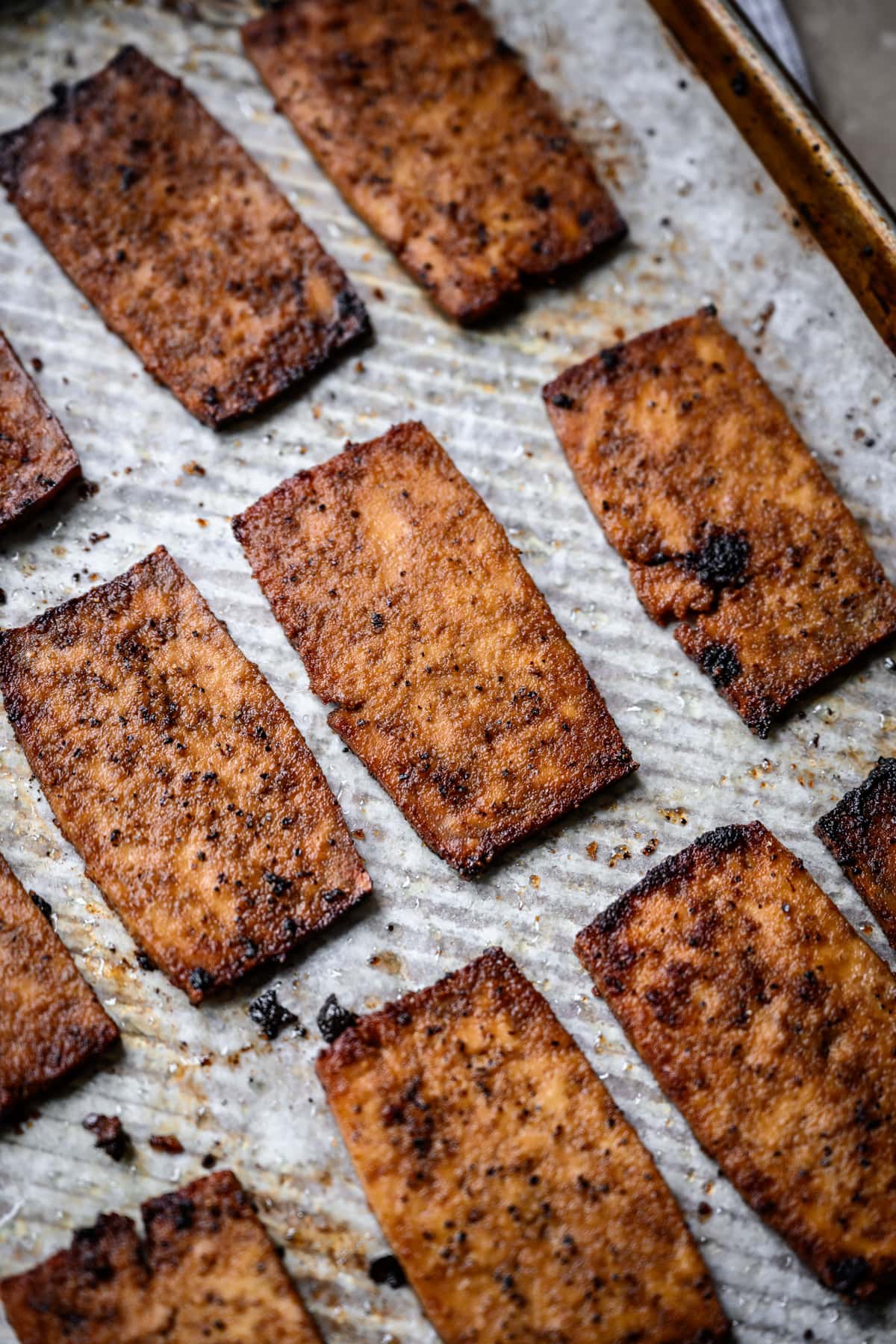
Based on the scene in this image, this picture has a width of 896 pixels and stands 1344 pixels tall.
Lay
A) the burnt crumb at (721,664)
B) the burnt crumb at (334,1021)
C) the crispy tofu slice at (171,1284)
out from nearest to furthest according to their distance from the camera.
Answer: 1. the crispy tofu slice at (171,1284)
2. the burnt crumb at (334,1021)
3. the burnt crumb at (721,664)

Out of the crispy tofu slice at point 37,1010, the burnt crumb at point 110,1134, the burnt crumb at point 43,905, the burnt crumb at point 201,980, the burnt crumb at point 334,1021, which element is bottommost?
the burnt crumb at point 334,1021

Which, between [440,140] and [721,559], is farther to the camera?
[440,140]

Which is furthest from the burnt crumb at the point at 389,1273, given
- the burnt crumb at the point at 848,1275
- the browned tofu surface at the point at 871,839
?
the browned tofu surface at the point at 871,839

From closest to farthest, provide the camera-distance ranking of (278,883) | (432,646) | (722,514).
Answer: (278,883) → (432,646) → (722,514)

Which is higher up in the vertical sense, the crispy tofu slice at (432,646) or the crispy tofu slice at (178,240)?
the crispy tofu slice at (178,240)

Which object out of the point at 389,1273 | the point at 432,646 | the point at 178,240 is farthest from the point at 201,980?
the point at 178,240

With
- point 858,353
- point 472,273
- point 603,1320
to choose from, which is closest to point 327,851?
point 603,1320

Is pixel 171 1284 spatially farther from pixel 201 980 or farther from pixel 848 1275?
pixel 848 1275

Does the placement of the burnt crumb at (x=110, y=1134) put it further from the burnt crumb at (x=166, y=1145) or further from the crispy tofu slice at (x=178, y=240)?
the crispy tofu slice at (x=178, y=240)
